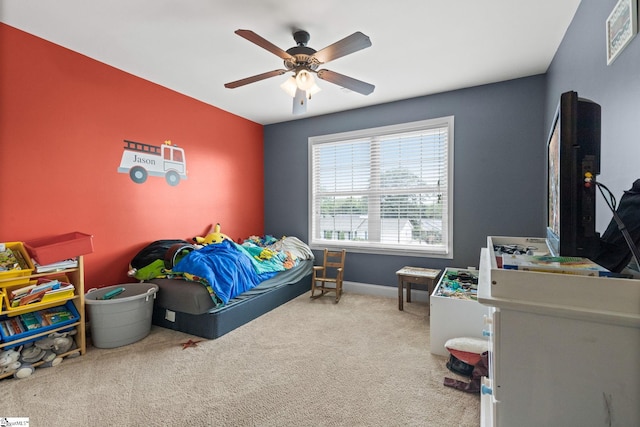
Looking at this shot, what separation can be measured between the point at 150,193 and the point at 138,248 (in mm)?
610

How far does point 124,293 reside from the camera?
265 cm

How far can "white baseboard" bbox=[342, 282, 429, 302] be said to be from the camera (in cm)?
350

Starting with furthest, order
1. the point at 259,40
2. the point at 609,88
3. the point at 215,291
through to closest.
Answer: the point at 215,291, the point at 259,40, the point at 609,88

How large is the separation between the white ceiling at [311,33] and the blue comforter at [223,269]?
1845mm

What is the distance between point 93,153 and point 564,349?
349cm

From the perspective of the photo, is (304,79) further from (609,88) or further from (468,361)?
(468,361)

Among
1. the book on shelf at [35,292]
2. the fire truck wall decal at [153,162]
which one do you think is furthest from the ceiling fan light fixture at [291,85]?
the book on shelf at [35,292]

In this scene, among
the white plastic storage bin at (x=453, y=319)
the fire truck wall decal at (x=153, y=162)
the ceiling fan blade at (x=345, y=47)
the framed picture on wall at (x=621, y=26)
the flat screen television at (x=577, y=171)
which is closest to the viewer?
the flat screen television at (x=577, y=171)

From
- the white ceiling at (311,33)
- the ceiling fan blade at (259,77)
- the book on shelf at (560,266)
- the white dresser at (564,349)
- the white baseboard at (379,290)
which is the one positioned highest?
the white ceiling at (311,33)

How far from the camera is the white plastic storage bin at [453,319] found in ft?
7.00

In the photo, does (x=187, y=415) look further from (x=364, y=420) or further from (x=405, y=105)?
(x=405, y=105)

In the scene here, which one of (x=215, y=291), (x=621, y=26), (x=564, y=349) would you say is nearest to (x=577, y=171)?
(x=564, y=349)

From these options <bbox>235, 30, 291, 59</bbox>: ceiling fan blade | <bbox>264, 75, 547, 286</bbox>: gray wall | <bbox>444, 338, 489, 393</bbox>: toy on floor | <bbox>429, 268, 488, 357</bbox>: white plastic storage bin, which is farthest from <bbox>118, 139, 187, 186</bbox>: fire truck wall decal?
<bbox>444, 338, 489, 393</bbox>: toy on floor

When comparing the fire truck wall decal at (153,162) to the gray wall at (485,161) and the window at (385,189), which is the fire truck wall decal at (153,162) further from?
the gray wall at (485,161)
